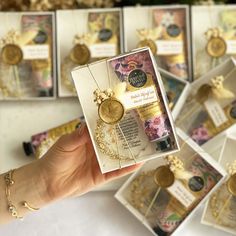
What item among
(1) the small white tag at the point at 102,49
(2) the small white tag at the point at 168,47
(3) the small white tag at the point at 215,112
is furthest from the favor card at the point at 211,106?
(1) the small white tag at the point at 102,49

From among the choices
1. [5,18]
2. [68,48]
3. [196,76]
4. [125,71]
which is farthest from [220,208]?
[5,18]

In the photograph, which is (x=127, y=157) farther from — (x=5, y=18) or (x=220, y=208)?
(x=5, y=18)

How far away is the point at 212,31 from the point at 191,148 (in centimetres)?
32

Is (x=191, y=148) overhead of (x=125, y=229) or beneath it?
overhead

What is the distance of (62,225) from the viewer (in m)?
1.03

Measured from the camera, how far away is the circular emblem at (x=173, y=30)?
1.12 metres

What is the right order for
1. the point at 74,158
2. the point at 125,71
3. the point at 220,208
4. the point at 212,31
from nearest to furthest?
the point at 125,71 < the point at 74,158 < the point at 220,208 < the point at 212,31

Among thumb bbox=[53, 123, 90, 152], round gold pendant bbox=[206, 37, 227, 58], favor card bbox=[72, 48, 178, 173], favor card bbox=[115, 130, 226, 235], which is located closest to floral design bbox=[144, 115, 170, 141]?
favor card bbox=[72, 48, 178, 173]

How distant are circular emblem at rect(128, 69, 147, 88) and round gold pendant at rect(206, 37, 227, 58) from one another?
438 mm

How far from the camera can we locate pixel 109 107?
72 centimetres

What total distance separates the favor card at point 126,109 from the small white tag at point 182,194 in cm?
25

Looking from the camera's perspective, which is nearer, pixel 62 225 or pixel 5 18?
pixel 62 225

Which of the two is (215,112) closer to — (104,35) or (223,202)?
(223,202)

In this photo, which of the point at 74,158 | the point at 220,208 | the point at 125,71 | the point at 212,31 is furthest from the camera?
the point at 212,31
